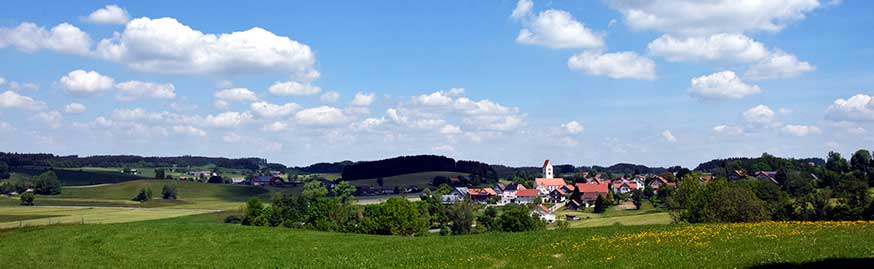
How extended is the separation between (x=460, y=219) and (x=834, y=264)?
369 feet

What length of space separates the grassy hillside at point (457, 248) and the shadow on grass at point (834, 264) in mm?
488

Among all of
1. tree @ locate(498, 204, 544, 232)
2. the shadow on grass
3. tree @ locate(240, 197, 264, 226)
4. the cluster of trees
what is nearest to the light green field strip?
tree @ locate(240, 197, 264, 226)

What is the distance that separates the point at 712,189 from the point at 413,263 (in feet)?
224

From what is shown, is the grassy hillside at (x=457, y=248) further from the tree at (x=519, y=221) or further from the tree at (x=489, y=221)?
the tree at (x=489, y=221)

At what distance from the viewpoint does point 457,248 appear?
4131 cm

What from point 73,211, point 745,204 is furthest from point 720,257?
point 73,211

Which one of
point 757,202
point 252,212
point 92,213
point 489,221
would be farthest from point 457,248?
point 92,213

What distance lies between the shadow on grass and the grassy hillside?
49cm

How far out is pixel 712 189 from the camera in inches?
3590

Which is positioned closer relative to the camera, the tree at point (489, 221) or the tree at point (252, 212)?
the tree at point (252, 212)

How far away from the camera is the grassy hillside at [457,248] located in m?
29.9

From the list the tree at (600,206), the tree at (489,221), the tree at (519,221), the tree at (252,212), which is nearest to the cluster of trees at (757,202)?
the tree at (519,221)

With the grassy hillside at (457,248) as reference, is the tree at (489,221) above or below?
below

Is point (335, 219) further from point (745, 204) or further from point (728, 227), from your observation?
point (728, 227)
